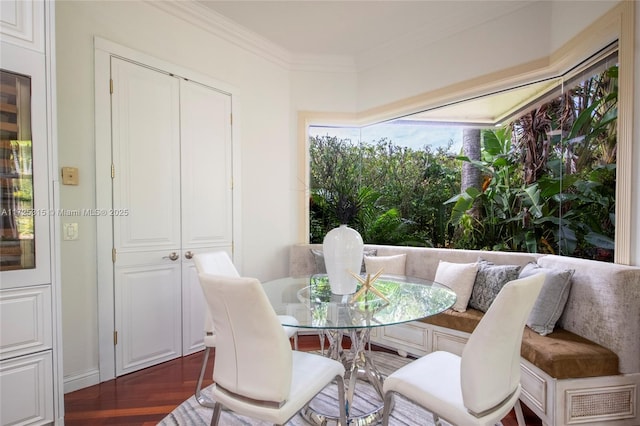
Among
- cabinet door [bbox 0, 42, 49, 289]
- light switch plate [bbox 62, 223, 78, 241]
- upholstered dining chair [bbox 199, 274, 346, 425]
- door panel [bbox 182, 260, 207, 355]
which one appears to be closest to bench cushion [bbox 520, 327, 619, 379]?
upholstered dining chair [bbox 199, 274, 346, 425]

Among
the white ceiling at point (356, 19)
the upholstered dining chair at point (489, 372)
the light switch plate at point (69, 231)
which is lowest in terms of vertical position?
the upholstered dining chair at point (489, 372)

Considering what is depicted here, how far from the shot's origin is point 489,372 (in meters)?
1.27

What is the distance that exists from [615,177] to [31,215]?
11.5 ft

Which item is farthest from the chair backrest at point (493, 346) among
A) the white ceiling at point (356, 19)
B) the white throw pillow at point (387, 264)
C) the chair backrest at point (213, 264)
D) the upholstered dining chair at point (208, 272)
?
the white ceiling at point (356, 19)

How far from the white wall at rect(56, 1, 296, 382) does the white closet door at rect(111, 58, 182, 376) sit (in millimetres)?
172

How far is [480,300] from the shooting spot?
2.60m

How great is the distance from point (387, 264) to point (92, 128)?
2.65 meters

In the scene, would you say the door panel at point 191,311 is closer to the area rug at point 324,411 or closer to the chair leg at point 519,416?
the area rug at point 324,411

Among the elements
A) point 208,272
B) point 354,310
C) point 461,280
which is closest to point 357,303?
point 354,310

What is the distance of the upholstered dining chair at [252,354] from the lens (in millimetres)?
1300

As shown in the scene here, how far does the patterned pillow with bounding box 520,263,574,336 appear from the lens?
6.89ft

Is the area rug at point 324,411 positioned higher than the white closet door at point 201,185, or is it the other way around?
the white closet door at point 201,185

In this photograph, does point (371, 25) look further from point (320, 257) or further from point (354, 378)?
point (354, 378)

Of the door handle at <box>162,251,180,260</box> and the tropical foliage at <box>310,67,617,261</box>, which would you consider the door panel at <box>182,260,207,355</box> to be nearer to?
the door handle at <box>162,251,180,260</box>
